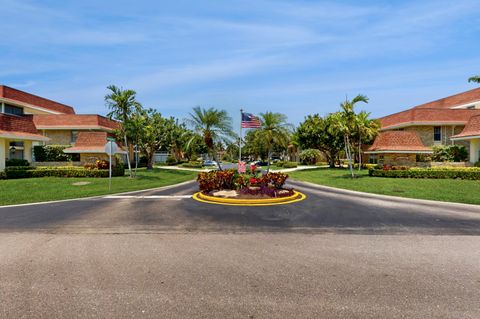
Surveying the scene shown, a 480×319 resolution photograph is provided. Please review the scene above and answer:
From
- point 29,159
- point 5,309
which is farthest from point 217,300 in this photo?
point 29,159

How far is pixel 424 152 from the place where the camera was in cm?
2736

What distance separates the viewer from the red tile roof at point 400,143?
1093 inches

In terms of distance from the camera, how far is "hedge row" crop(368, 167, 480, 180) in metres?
20.0

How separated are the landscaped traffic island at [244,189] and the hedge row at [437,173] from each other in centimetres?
1370

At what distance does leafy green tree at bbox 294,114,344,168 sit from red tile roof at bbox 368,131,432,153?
5438 millimetres

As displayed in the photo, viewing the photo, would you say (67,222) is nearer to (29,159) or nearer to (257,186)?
(257,186)

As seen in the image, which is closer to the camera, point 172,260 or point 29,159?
point 172,260

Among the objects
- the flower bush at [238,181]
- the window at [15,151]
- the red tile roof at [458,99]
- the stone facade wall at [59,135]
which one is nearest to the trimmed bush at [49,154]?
the window at [15,151]

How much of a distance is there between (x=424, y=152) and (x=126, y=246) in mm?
30838

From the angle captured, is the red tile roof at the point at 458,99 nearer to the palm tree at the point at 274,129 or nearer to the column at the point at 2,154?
the palm tree at the point at 274,129

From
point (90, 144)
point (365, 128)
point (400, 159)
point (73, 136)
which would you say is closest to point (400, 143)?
point (400, 159)

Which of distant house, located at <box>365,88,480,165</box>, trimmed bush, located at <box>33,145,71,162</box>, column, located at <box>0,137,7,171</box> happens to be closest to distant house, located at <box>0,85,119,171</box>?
trimmed bush, located at <box>33,145,71,162</box>

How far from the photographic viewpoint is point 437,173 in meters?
21.1

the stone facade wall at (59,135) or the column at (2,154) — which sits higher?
the stone facade wall at (59,135)
